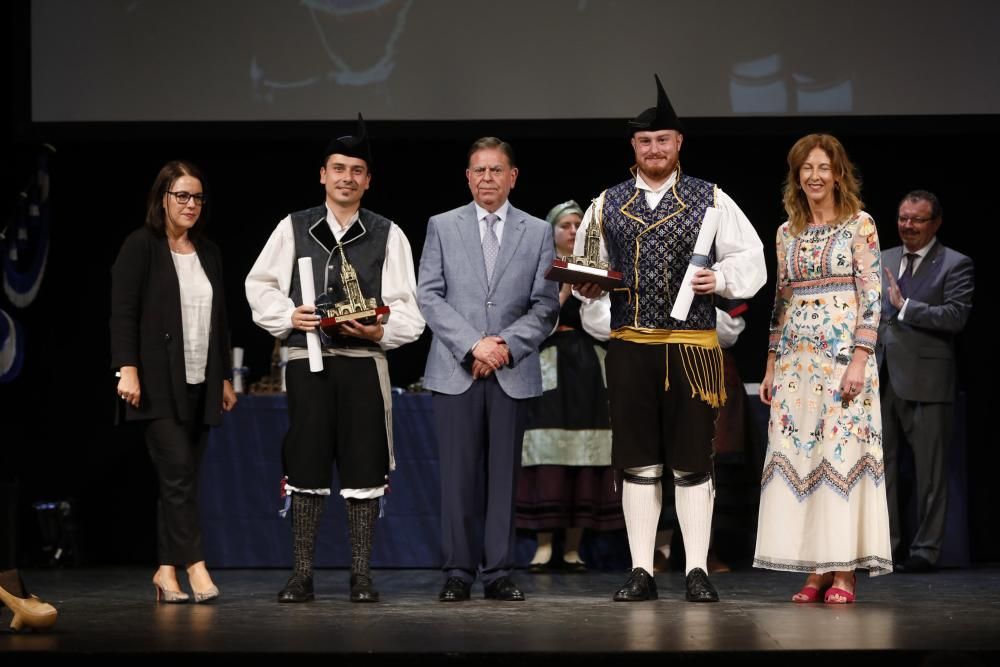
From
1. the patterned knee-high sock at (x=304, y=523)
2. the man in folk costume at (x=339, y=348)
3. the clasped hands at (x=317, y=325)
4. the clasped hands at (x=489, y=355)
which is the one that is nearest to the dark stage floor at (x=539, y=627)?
the patterned knee-high sock at (x=304, y=523)

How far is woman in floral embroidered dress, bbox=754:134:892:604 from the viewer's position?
4242mm

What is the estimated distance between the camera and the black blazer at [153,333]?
171 inches

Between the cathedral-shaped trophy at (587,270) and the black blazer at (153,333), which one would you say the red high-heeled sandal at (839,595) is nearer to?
the cathedral-shaped trophy at (587,270)

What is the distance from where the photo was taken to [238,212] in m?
6.99

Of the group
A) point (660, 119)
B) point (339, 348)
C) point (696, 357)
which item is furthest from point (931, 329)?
point (339, 348)

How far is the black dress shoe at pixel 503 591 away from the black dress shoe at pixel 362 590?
38cm

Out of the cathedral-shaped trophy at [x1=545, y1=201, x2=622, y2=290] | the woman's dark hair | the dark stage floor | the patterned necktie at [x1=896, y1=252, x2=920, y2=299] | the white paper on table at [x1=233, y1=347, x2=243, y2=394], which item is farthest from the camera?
the white paper on table at [x1=233, y1=347, x2=243, y2=394]

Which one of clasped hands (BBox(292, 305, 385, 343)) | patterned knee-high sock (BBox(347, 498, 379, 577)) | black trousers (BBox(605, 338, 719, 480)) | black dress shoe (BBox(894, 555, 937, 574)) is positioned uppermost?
clasped hands (BBox(292, 305, 385, 343))

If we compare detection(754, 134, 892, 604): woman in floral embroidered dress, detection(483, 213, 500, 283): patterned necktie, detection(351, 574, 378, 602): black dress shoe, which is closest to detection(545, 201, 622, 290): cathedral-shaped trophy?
detection(483, 213, 500, 283): patterned necktie

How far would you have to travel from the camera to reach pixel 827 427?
14.0 ft

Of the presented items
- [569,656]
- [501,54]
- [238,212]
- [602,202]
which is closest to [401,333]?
[602,202]

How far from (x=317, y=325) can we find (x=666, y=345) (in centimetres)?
113

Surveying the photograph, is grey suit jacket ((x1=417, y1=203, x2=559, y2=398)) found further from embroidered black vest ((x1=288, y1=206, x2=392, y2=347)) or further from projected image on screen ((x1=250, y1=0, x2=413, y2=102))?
projected image on screen ((x1=250, y1=0, x2=413, y2=102))

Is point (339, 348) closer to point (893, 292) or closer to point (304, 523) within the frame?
point (304, 523)
